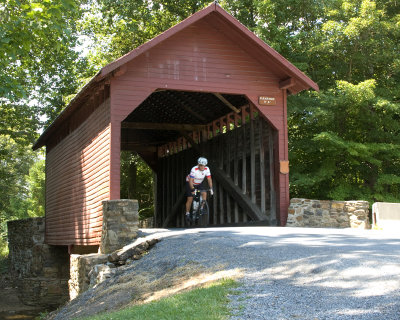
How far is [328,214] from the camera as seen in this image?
13.5 m

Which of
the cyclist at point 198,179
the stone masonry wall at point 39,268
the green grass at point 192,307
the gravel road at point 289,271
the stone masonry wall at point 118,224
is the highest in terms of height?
the cyclist at point 198,179

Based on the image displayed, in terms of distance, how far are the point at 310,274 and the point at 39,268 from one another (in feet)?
53.5

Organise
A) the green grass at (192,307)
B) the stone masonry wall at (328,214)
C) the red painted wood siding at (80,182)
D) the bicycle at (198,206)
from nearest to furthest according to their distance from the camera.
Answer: the green grass at (192,307)
the stone masonry wall at (328,214)
the red painted wood siding at (80,182)
the bicycle at (198,206)

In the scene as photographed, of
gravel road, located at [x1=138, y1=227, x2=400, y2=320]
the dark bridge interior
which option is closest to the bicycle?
the dark bridge interior

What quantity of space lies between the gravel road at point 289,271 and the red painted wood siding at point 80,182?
3.75m

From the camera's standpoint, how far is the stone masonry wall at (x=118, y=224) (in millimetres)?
11055

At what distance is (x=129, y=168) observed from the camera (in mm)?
29438

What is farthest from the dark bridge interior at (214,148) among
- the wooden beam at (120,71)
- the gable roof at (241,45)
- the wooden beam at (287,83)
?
the wooden beam at (120,71)

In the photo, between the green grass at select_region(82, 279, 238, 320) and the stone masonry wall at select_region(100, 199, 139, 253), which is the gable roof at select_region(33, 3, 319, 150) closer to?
the stone masonry wall at select_region(100, 199, 139, 253)

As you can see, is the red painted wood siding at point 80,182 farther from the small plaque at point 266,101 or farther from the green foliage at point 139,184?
the green foliage at point 139,184

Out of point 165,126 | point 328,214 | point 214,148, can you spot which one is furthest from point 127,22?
point 328,214

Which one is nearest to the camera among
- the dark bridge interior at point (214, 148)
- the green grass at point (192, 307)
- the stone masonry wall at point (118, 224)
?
the green grass at point (192, 307)

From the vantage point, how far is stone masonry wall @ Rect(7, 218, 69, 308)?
1955cm

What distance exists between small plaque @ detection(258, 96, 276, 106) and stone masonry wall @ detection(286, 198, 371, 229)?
2.54 metres
